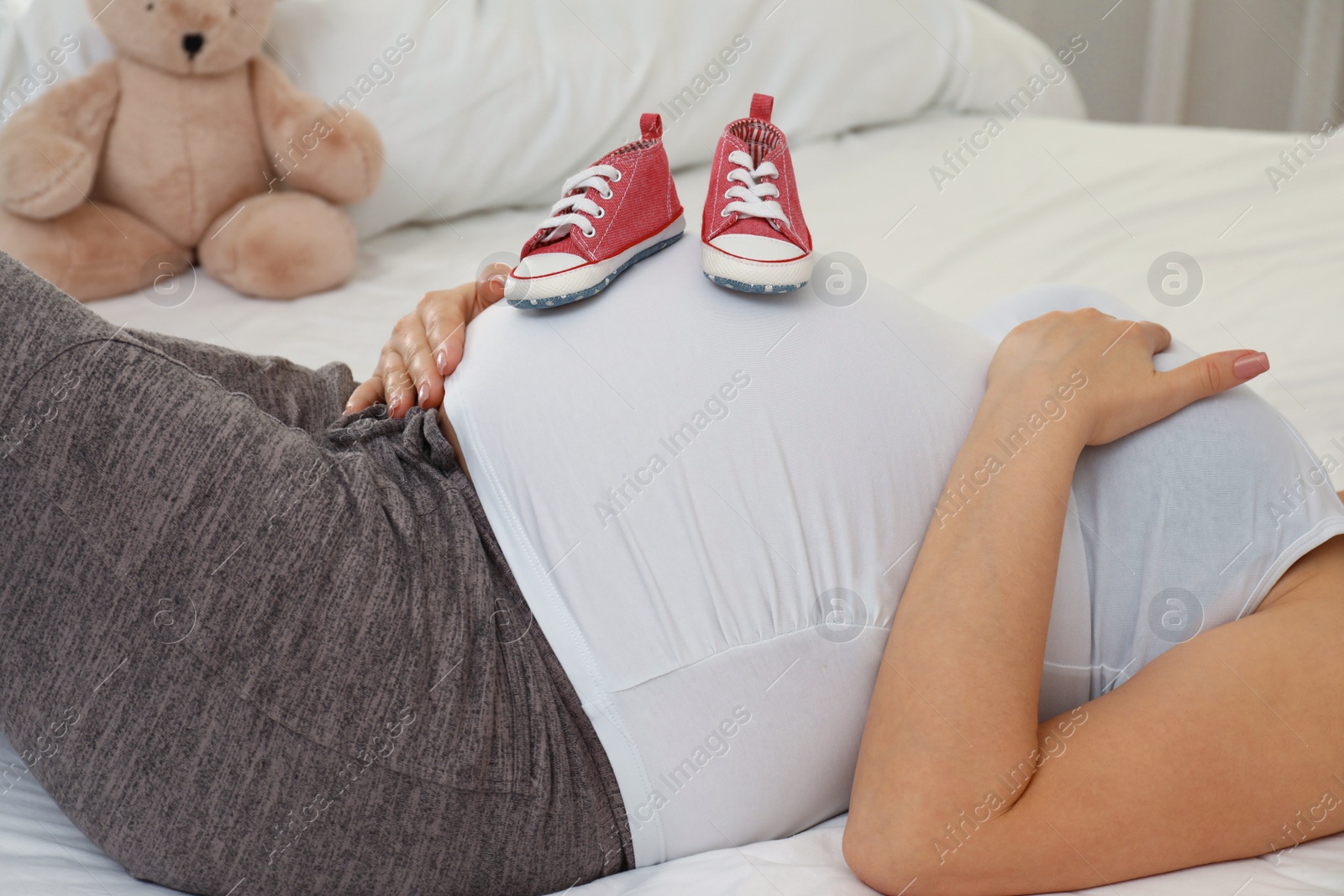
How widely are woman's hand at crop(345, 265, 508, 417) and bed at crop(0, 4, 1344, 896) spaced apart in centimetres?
23

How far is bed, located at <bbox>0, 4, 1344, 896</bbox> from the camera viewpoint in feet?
4.08

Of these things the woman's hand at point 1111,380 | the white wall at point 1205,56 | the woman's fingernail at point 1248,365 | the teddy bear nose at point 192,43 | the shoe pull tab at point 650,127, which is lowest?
the woman's hand at point 1111,380

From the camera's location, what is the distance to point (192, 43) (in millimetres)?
1314

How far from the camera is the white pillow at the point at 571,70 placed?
149 cm

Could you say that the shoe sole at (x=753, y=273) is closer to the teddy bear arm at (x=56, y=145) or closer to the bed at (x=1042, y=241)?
the bed at (x=1042, y=241)

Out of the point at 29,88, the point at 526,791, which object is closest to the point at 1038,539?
the point at 526,791

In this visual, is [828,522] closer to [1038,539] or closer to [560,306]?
[1038,539]

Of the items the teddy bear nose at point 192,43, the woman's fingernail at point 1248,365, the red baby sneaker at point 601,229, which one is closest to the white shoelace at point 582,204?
the red baby sneaker at point 601,229

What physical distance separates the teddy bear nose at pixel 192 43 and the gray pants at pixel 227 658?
35.2 inches

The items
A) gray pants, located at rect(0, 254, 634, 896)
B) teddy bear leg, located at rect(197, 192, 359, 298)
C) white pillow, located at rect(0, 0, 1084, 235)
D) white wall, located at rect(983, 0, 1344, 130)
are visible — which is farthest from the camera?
white wall, located at rect(983, 0, 1344, 130)

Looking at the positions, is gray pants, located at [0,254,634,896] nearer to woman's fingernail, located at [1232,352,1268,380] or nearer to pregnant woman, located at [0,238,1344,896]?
pregnant woman, located at [0,238,1344,896]

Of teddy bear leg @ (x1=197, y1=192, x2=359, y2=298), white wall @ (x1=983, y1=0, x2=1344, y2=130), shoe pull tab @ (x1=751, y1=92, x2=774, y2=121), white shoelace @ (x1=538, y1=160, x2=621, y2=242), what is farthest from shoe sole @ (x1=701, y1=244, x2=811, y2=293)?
white wall @ (x1=983, y1=0, x2=1344, y2=130)

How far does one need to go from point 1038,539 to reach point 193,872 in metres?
0.58

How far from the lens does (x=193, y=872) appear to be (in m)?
0.58
